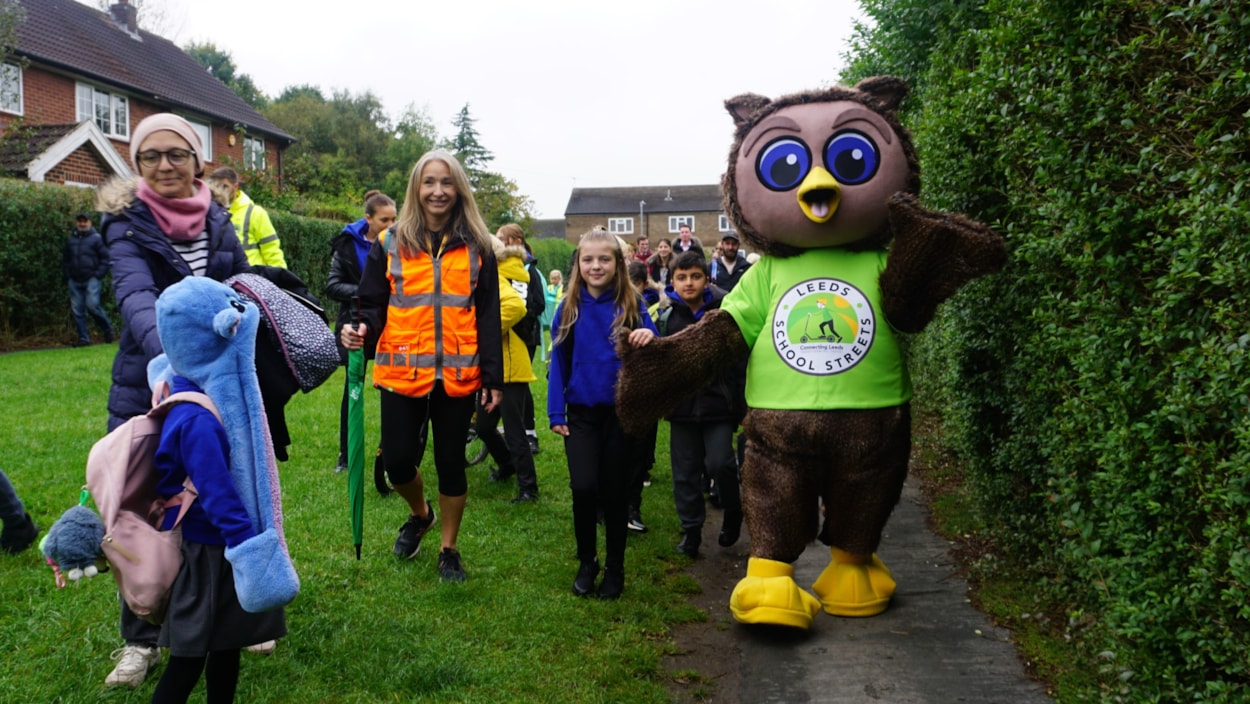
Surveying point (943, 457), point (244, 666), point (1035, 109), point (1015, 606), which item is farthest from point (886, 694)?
point (943, 457)

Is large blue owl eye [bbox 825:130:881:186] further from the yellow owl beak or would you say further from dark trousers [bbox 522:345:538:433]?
dark trousers [bbox 522:345:538:433]

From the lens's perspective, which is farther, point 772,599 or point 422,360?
point 422,360

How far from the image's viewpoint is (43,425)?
26.9 ft

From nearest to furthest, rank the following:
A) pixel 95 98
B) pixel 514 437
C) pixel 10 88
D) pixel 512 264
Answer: pixel 514 437 → pixel 512 264 → pixel 10 88 → pixel 95 98

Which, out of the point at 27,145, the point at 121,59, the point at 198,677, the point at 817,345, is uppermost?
the point at 121,59

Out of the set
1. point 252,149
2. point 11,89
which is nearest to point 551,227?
point 252,149

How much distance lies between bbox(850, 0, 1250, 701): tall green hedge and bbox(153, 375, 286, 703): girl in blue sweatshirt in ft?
8.87

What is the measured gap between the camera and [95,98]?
26.0m

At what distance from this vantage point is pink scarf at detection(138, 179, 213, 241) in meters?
3.54

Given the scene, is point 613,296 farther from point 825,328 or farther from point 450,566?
point 450,566

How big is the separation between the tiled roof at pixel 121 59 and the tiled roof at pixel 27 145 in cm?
299

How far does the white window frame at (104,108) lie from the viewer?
83.2ft

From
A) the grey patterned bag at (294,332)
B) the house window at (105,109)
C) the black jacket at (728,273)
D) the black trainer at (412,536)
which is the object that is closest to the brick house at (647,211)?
the house window at (105,109)

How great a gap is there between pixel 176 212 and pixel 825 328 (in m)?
2.79
